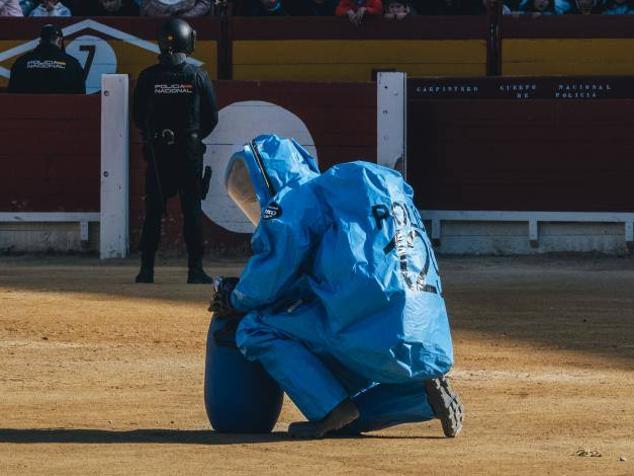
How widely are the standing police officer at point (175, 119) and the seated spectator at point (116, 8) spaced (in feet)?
14.6

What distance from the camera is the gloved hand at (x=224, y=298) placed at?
5.56 metres

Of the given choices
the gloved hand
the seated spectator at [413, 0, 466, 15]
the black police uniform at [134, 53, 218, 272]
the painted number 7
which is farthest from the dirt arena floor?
the seated spectator at [413, 0, 466, 15]

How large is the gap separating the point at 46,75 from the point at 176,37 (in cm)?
321

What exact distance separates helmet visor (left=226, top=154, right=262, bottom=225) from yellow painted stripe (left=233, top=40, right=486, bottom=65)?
870 cm

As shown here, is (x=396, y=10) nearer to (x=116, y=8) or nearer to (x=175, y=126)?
(x=116, y=8)

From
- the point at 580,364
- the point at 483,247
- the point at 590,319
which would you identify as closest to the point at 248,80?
the point at 483,247

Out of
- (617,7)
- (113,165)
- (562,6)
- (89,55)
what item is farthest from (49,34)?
(617,7)

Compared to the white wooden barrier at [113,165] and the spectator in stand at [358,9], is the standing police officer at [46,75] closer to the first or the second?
the white wooden barrier at [113,165]

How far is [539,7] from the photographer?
1438 cm

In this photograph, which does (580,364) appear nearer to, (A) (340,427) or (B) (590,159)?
(A) (340,427)

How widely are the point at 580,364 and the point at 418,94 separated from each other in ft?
20.8

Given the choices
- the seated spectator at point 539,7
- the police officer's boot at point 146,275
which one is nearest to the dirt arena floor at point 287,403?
the police officer's boot at point 146,275

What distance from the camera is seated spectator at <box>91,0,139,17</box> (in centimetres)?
1492

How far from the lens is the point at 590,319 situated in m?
9.34
